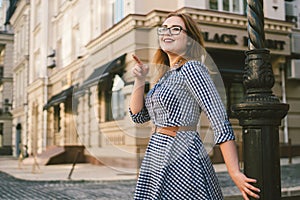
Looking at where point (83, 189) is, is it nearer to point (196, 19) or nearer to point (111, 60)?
point (111, 60)

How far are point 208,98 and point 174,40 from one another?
0.31 metres

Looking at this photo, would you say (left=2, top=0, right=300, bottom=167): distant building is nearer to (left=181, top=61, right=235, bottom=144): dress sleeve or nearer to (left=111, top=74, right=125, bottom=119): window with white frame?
(left=111, top=74, right=125, bottom=119): window with white frame

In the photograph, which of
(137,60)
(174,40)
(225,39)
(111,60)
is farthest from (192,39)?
(225,39)

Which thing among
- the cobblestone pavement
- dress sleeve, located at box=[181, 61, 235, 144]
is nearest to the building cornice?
the cobblestone pavement

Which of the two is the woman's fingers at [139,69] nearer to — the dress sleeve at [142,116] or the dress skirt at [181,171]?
the dress sleeve at [142,116]

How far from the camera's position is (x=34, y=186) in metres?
8.80

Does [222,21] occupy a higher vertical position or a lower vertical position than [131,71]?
higher

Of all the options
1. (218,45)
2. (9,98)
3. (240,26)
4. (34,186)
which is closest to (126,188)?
(34,186)

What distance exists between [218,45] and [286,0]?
4313 mm

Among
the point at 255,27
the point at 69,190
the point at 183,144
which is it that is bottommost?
the point at 69,190

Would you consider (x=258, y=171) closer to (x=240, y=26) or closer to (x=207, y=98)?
(x=207, y=98)

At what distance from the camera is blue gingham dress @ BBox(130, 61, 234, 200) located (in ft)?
5.60

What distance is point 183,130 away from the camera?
1.76 meters

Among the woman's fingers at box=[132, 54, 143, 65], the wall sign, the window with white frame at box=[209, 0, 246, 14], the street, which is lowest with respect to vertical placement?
the street
